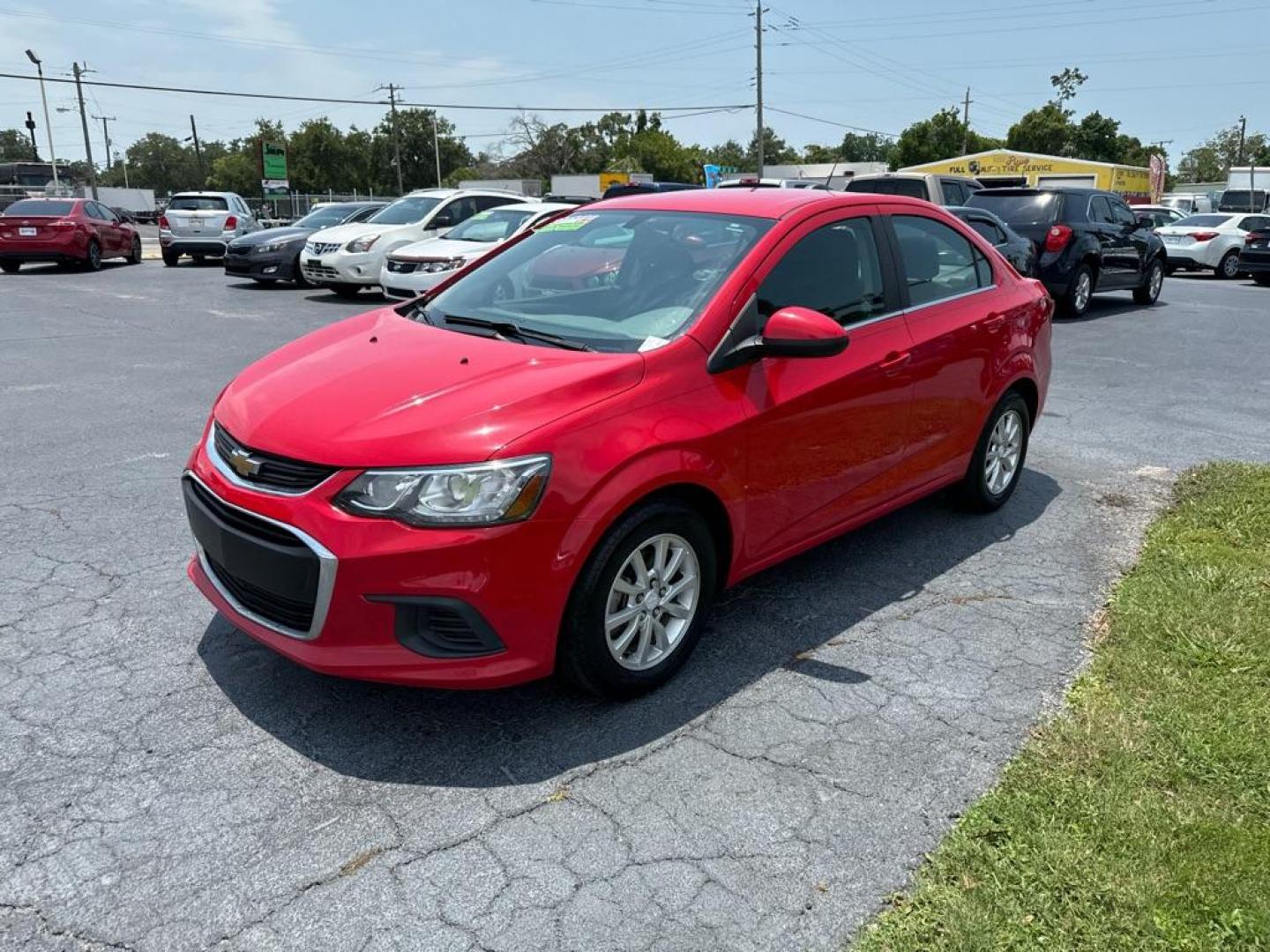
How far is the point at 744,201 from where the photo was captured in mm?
4289

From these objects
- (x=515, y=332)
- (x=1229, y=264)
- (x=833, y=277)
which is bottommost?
(x=1229, y=264)

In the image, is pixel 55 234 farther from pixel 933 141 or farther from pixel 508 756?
pixel 933 141

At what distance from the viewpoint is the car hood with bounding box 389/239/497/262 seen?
1301 cm

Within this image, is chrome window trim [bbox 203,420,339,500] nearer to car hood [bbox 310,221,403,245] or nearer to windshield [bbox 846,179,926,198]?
car hood [bbox 310,221,403,245]

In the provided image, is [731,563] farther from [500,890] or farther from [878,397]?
[500,890]

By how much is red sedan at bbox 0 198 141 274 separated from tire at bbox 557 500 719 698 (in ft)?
66.7

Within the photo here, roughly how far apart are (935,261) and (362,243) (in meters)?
11.6

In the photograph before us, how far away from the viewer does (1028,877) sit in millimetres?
2521

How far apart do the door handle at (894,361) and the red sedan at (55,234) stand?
65.9ft

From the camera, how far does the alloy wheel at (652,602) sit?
128 inches

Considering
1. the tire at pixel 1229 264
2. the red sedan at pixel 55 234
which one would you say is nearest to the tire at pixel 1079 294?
the tire at pixel 1229 264

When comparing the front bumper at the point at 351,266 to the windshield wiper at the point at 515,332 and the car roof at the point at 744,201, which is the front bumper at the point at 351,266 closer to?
the car roof at the point at 744,201

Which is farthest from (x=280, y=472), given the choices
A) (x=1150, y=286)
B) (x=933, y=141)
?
(x=933, y=141)

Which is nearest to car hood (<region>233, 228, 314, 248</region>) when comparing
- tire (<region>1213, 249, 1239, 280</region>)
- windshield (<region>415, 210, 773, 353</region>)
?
windshield (<region>415, 210, 773, 353</region>)
